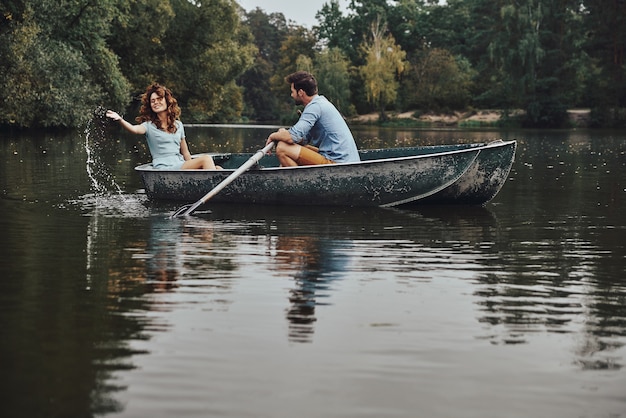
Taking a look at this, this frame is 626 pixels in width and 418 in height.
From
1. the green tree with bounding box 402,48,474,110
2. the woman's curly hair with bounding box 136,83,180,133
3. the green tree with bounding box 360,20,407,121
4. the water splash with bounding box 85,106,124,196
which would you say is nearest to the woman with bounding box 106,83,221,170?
the woman's curly hair with bounding box 136,83,180,133

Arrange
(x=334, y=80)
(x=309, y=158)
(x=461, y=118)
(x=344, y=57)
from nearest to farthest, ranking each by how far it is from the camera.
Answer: (x=309, y=158)
(x=461, y=118)
(x=334, y=80)
(x=344, y=57)

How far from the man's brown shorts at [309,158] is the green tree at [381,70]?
59.4m

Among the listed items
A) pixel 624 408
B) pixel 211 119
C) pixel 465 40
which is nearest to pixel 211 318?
pixel 624 408

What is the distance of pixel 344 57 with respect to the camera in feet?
249

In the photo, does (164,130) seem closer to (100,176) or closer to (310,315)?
(100,176)

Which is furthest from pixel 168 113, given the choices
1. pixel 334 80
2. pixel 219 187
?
pixel 334 80

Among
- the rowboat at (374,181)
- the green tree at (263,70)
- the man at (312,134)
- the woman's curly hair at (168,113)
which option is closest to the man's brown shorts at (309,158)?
the man at (312,134)

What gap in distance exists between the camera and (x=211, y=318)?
210 inches

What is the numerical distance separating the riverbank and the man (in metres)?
50.7

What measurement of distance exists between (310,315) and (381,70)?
221ft

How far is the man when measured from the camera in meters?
11.2

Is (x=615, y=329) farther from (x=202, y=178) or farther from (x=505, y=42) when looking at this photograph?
(x=505, y=42)

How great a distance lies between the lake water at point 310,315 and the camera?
3.94m

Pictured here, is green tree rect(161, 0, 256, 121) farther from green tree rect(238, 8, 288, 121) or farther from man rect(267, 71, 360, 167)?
green tree rect(238, 8, 288, 121)
